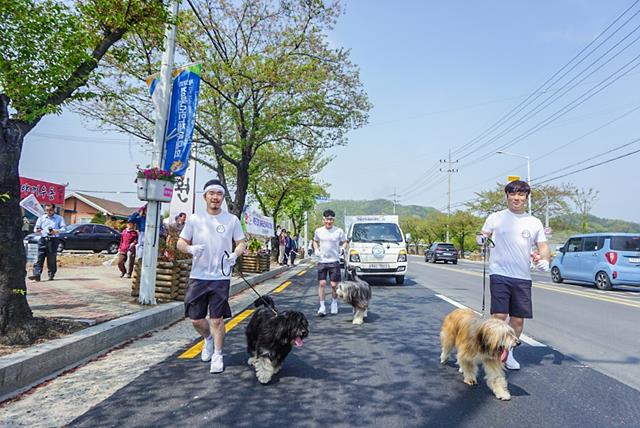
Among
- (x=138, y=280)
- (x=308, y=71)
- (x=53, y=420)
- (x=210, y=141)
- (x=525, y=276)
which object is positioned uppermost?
(x=308, y=71)

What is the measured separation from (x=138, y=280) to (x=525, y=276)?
22.1 feet

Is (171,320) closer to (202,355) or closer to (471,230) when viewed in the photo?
(202,355)

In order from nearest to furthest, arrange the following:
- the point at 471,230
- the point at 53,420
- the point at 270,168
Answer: the point at 53,420 → the point at 270,168 → the point at 471,230

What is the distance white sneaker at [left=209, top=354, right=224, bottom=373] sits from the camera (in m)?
4.55

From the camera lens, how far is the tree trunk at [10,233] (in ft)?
16.0

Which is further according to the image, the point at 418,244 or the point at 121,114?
the point at 418,244

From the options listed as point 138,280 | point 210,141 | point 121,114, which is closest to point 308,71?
point 210,141

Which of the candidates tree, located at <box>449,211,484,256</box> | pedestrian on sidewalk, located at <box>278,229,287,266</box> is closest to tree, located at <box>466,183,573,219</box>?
tree, located at <box>449,211,484,256</box>

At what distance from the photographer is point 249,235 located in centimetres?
1998

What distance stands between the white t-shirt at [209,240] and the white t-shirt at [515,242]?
2.87 meters

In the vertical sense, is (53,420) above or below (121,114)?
below

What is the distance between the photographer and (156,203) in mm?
7977

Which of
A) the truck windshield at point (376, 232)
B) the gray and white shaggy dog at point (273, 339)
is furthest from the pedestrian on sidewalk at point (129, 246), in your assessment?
the gray and white shaggy dog at point (273, 339)

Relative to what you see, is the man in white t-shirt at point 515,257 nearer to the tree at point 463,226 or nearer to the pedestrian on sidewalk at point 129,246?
the pedestrian on sidewalk at point 129,246
